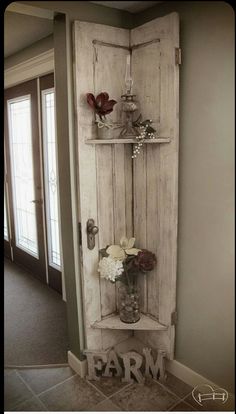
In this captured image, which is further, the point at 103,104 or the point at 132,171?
the point at 132,171

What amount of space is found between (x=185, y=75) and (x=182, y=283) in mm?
1093

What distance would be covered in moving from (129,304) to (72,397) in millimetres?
596

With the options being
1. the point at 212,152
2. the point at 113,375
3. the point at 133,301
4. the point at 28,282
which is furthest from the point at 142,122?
the point at 28,282

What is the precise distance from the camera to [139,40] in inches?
69.5

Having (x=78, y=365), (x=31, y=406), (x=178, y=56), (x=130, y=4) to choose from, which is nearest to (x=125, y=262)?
(x=78, y=365)

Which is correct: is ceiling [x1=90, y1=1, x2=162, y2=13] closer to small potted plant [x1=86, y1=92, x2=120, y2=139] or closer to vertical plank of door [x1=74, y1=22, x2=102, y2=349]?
vertical plank of door [x1=74, y1=22, x2=102, y2=349]

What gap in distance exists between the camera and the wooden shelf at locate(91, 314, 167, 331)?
191 centimetres

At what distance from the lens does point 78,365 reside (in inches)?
80.2

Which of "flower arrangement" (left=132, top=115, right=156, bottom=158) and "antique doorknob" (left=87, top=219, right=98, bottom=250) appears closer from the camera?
"flower arrangement" (left=132, top=115, right=156, bottom=158)

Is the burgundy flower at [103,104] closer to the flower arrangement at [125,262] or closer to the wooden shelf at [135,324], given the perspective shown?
the flower arrangement at [125,262]

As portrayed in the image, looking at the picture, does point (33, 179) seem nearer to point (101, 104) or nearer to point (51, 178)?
point (51, 178)

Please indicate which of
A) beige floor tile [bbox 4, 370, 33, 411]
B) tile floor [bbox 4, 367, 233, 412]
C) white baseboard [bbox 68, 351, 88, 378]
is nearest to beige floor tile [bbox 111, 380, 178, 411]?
tile floor [bbox 4, 367, 233, 412]

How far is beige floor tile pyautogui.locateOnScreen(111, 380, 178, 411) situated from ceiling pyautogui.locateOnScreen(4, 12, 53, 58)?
7.53 ft

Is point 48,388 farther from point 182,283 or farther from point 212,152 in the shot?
point 212,152
